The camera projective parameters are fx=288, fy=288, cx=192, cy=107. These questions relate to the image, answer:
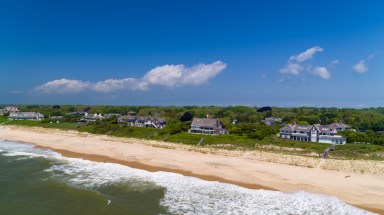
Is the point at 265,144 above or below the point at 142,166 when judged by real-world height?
above

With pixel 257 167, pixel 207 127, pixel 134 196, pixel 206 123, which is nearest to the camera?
pixel 134 196

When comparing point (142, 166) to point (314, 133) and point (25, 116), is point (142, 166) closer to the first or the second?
point (314, 133)

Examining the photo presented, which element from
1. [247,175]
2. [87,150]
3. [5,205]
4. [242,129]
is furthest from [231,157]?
[5,205]

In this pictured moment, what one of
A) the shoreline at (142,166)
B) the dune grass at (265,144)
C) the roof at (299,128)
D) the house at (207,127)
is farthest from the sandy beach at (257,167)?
the roof at (299,128)

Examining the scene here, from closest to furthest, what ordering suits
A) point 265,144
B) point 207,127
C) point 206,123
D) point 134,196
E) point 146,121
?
point 134,196 < point 265,144 < point 207,127 < point 206,123 < point 146,121

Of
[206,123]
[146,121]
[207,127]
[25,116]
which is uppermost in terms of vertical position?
[206,123]

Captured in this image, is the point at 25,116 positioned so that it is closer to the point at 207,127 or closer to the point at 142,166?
the point at 207,127

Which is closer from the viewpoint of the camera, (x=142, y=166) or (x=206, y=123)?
(x=142, y=166)

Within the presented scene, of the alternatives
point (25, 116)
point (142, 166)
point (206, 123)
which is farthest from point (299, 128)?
point (25, 116)

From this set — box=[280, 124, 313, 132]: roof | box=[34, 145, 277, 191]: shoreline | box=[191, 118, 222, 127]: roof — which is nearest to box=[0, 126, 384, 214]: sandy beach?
box=[34, 145, 277, 191]: shoreline
